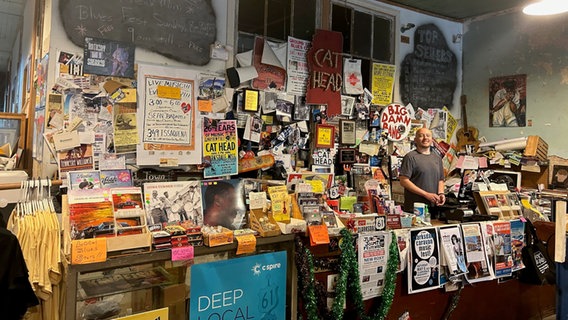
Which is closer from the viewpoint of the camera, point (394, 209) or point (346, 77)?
point (394, 209)

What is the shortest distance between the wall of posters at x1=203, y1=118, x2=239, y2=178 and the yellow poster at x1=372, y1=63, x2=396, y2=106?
1.88 metres

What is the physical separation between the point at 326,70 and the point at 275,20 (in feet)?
2.36

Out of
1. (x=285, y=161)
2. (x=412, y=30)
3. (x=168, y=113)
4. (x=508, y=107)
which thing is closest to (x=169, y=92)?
A: (x=168, y=113)

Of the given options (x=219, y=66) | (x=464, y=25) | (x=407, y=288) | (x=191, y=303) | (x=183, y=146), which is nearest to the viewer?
(x=191, y=303)

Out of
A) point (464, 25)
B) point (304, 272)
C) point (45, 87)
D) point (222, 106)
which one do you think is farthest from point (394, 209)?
point (464, 25)

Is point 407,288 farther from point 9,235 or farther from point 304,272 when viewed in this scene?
point 9,235

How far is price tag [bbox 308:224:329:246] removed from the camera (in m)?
2.62

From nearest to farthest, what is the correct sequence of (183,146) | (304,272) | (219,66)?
(304,272) < (183,146) < (219,66)

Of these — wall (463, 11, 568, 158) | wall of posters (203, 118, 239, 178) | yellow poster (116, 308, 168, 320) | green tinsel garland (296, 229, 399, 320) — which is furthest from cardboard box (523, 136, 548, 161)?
yellow poster (116, 308, 168, 320)

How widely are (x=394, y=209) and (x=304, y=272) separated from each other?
3.38 ft

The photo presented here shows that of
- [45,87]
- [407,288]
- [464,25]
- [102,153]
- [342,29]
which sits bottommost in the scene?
[407,288]

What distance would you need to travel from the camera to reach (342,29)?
4.86 m

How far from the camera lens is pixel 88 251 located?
80.4 inches

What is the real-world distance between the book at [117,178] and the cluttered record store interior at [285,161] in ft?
0.04
